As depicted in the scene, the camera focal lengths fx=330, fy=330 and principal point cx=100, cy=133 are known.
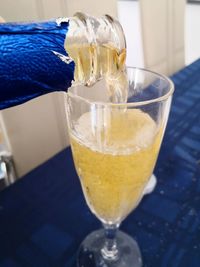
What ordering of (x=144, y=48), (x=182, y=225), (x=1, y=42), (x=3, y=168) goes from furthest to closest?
1. (x=144, y=48)
2. (x=3, y=168)
3. (x=182, y=225)
4. (x=1, y=42)

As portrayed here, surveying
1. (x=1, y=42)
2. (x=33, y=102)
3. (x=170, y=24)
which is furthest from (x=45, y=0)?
(x=170, y=24)

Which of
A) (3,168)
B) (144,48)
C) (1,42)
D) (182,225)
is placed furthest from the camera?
(144,48)

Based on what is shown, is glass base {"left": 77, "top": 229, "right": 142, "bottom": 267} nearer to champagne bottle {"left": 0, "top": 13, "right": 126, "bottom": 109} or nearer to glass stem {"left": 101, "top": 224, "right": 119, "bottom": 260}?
glass stem {"left": 101, "top": 224, "right": 119, "bottom": 260}

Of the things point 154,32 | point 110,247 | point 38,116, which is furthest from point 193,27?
point 110,247

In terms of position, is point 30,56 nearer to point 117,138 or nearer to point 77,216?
point 117,138

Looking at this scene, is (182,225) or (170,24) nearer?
(182,225)

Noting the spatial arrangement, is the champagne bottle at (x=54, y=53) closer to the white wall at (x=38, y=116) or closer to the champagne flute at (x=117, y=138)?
the champagne flute at (x=117, y=138)

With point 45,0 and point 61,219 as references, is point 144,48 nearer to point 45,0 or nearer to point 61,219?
point 45,0
